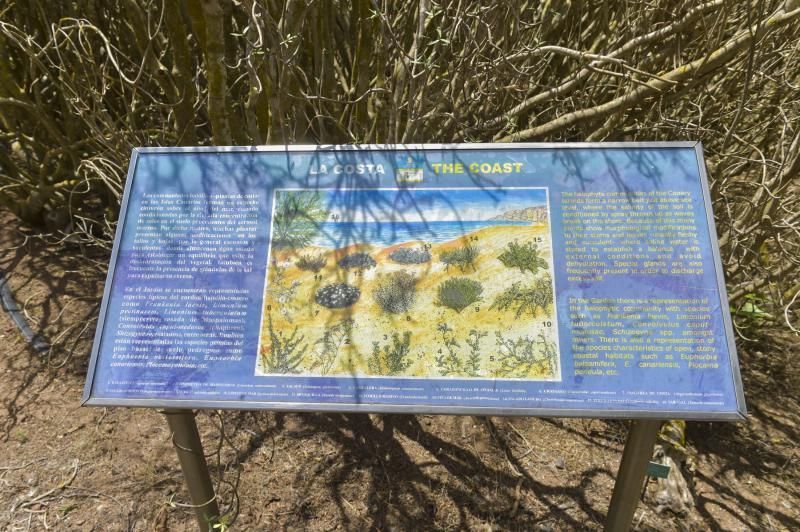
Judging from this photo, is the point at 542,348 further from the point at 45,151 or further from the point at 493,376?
the point at 45,151

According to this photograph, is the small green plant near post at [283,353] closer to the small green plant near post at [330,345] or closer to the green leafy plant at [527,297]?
the small green plant near post at [330,345]

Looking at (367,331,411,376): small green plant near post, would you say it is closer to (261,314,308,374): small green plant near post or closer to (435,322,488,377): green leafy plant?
(435,322,488,377): green leafy plant

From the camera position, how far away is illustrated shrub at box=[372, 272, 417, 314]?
142 centimetres

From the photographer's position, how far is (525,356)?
1345 mm

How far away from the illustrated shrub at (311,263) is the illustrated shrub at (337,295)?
68 mm

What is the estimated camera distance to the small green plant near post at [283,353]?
1.38m

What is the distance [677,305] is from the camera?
1349mm

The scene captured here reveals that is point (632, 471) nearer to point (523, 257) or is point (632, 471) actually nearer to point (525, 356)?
point (525, 356)

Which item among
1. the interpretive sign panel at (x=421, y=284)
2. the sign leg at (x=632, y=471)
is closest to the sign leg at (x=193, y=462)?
the interpretive sign panel at (x=421, y=284)

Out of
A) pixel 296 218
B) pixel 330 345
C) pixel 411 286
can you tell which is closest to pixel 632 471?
pixel 411 286

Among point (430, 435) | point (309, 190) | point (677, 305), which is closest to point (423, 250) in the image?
point (309, 190)

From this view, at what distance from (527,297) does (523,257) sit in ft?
0.40

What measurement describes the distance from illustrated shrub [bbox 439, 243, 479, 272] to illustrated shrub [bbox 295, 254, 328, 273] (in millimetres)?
360

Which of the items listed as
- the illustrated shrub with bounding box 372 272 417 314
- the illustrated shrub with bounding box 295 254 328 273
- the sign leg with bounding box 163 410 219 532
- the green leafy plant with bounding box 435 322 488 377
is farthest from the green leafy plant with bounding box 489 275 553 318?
the sign leg with bounding box 163 410 219 532
